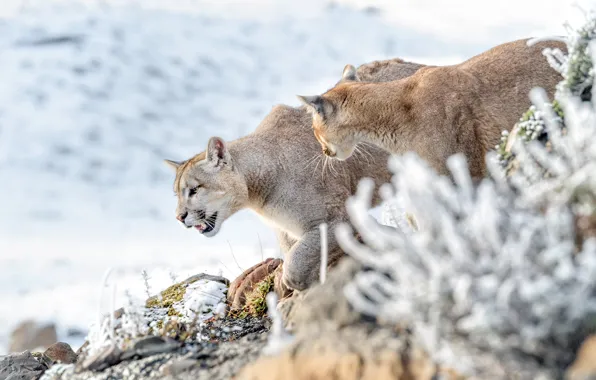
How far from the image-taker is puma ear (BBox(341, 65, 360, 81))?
875 cm

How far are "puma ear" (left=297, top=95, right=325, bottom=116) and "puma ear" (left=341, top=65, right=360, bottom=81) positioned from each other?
1085 millimetres

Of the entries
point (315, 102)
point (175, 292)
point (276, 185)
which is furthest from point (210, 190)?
point (175, 292)

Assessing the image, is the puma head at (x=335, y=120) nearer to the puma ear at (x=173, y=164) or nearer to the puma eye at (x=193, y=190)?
the puma eye at (x=193, y=190)

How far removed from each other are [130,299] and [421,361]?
280cm

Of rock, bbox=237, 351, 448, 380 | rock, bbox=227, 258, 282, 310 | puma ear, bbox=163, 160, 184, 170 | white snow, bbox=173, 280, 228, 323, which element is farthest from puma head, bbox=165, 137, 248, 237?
rock, bbox=237, 351, 448, 380

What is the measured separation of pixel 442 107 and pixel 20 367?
4672 millimetres

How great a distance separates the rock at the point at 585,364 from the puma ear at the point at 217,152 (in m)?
5.11

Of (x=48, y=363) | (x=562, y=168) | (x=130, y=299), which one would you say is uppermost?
(x=562, y=168)

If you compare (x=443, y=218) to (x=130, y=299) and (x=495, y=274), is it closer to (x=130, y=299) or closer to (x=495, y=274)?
(x=495, y=274)

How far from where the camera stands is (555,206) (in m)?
4.12

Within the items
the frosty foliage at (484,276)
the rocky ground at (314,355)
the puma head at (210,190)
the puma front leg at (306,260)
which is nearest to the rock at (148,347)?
the rocky ground at (314,355)

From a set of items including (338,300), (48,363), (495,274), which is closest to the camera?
(495,274)

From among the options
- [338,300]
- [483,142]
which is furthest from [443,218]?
[483,142]

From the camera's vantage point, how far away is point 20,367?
8.02m
